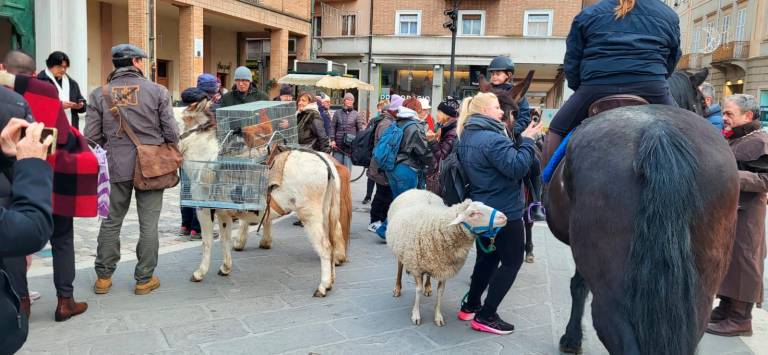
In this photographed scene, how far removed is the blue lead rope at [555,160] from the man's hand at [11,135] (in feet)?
8.51

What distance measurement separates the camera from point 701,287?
2.07 meters

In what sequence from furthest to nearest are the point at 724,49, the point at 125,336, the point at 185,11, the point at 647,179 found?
the point at 724,49 → the point at 185,11 → the point at 125,336 → the point at 647,179

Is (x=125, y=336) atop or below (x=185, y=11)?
below

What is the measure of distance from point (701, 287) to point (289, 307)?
3.28 meters

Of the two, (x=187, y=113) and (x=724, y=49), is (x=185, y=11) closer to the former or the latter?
(x=187, y=113)

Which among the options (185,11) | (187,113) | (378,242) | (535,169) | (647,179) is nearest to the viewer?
(647,179)

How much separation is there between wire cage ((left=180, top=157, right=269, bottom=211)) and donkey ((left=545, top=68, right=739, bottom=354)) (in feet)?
10.0

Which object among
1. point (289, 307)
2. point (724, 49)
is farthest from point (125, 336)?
point (724, 49)

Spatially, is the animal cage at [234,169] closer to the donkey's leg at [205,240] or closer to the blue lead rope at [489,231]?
the donkey's leg at [205,240]

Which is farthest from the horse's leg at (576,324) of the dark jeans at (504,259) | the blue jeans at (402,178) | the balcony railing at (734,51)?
the balcony railing at (734,51)

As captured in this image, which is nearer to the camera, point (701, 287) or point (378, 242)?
point (701, 287)

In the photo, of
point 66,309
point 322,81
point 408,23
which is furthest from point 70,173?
point 408,23

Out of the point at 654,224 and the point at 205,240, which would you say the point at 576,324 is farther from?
the point at 205,240

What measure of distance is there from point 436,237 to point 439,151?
8.97 feet
